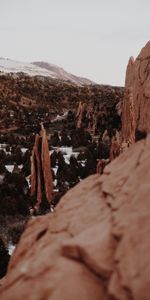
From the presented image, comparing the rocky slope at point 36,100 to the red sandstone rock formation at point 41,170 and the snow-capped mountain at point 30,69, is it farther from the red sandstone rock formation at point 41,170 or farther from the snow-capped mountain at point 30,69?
the snow-capped mountain at point 30,69

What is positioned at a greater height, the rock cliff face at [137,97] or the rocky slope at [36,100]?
the rock cliff face at [137,97]

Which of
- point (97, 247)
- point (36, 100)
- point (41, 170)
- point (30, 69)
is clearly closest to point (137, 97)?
point (41, 170)

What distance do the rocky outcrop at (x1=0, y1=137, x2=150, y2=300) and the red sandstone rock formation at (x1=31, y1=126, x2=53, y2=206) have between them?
522 inches

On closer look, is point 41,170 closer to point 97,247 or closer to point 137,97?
point 137,97

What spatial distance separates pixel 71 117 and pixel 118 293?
39563 millimetres

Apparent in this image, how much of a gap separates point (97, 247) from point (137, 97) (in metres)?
23.2

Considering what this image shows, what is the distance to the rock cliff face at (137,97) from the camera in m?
21.2

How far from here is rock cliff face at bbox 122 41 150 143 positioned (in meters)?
21.2

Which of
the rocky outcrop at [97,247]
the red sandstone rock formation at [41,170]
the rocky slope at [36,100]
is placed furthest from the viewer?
the rocky slope at [36,100]

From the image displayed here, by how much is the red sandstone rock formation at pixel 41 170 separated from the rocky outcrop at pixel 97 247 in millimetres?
13255

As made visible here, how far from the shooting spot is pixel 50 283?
3213 mm

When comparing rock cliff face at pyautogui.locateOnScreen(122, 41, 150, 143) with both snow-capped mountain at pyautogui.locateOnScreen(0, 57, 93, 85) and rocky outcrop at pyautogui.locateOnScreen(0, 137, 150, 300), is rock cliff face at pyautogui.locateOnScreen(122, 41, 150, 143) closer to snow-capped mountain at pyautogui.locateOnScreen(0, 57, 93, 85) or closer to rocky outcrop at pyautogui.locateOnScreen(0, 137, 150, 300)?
rocky outcrop at pyautogui.locateOnScreen(0, 137, 150, 300)

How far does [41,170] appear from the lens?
1794cm

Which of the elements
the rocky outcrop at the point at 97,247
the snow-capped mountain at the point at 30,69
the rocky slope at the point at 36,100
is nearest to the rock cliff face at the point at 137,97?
the rocky slope at the point at 36,100
